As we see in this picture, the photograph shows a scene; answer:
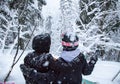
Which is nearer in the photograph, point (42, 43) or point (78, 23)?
point (42, 43)

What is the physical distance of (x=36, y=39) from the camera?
15.9 ft

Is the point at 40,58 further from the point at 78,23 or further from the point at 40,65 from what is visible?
the point at 78,23

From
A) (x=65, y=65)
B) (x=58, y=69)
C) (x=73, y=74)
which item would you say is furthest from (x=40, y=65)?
(x=73, y=74)

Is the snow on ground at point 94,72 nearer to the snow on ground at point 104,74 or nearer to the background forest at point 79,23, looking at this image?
the snow on ground at point 104,74

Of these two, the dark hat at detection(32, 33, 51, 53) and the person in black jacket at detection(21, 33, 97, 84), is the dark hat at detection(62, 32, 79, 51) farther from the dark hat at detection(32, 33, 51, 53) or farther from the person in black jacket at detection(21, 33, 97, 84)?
the dark hat at detection(32, 33, 51, 53)

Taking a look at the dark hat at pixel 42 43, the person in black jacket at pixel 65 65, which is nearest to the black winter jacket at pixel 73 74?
the person in black jacket at pixel 65 65

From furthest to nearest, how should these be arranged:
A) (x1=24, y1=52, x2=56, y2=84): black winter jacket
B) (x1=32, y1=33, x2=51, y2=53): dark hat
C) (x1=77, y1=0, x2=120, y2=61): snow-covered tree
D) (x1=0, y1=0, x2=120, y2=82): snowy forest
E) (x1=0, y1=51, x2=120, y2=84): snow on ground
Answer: (x1=77, y1=0, x2=120, y2=61): snow-covered tree
(x1=0, y1=0, x2=120, y2=82): snowy forest
(x1=0, y1=51, x2=120, y2=84): snow on ground
(x1=32, y1=33, x2=51, y2=53): dark hat
(x1=24, y1=52, x2=56, y2=84): black winter jacket

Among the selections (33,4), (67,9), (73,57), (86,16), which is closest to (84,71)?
(73,57)

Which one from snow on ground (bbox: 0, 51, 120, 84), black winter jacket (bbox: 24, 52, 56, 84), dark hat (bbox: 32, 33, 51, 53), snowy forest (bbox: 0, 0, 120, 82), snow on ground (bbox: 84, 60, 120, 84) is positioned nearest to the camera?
black winter jacket (bbox: 24, 52, 56, 84)

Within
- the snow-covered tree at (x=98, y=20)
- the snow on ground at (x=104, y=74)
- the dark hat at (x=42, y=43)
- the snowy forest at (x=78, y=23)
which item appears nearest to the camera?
the dark hat at (x=42, y=43)

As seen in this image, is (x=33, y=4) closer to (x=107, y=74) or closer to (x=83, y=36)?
(x=83, y=36)

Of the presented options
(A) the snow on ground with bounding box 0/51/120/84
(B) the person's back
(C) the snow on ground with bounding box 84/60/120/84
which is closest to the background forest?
(A) the snow on ground with bounding box 0/51/120/84

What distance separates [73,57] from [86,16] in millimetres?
15487

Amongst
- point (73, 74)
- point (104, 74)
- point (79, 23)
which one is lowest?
point (79, 23)
